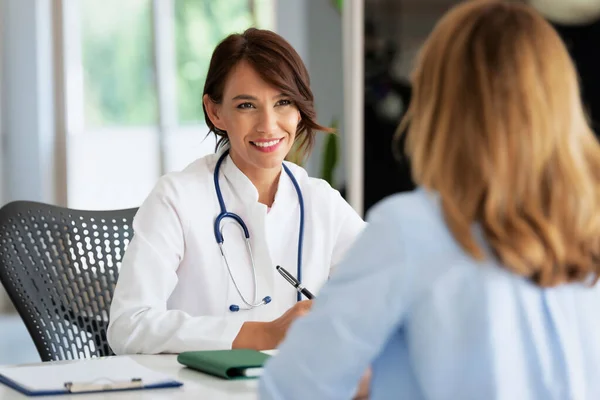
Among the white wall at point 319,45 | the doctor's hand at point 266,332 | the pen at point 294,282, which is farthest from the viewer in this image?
the white wall at point 319,45

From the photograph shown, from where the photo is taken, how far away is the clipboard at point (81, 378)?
1381mm

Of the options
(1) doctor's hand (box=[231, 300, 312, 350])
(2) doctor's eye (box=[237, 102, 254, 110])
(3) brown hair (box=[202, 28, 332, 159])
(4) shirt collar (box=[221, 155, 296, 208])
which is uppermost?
(3) brown hair (box=[202, 28, 332, 159])

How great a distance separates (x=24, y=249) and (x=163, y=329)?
1.68 feet

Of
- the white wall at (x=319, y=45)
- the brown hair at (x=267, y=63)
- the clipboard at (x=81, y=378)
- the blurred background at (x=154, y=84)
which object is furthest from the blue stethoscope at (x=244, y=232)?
the white wall at (x=319, y=45)

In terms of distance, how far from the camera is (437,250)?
93 centimetres

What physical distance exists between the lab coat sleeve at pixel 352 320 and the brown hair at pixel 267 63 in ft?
3.90

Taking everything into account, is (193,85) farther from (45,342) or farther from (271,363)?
(271,363)

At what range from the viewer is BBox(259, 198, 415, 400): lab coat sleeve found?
3.03 feet

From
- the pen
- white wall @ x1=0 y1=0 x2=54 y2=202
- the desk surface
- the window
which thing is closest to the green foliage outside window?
the window

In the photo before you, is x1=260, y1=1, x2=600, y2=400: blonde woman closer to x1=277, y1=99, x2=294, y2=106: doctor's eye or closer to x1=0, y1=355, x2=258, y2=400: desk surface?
x1=0, y1=355, x2=258, y2=400: desk surface

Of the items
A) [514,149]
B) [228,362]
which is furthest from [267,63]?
[514,149]

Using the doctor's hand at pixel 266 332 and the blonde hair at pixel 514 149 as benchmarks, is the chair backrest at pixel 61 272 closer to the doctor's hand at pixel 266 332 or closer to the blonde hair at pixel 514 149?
the doctor's hand at pixel 266 332

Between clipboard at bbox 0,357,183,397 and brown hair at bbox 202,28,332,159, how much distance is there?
0.79m

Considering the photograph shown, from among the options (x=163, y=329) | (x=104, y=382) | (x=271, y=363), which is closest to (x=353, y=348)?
A: (x=271, y=363)
